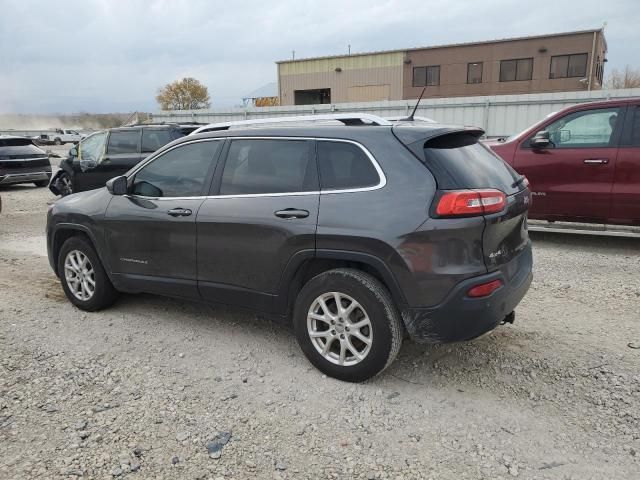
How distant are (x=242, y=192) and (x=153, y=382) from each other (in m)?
1.45

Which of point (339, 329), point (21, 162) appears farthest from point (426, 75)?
point (339, 329)

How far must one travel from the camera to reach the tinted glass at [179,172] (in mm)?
4090

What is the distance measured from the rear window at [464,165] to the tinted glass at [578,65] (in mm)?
41613

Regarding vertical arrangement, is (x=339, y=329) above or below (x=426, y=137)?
below

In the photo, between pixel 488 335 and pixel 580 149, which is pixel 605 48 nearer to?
pixel 580 149

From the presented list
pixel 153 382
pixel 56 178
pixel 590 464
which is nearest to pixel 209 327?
pixel 153 382

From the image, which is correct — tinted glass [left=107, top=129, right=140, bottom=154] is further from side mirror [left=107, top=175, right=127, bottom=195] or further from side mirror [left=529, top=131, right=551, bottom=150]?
side mirror [left=529, top=131, right=551, bottom=150]

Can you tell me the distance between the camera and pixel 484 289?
3.08 meters

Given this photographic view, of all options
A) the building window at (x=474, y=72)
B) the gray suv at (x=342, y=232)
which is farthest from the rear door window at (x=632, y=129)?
the building window at (x=474, y=72)

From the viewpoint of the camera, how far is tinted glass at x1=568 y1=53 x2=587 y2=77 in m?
Result: 39.0

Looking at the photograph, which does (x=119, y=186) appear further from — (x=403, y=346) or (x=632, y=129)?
(x=632, y=129)

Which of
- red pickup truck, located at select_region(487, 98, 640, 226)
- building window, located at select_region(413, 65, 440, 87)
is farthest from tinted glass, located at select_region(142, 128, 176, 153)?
building window, located at select_region(413, 65, 440, 87)

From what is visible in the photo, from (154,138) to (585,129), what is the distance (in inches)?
305

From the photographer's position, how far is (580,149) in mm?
6805
